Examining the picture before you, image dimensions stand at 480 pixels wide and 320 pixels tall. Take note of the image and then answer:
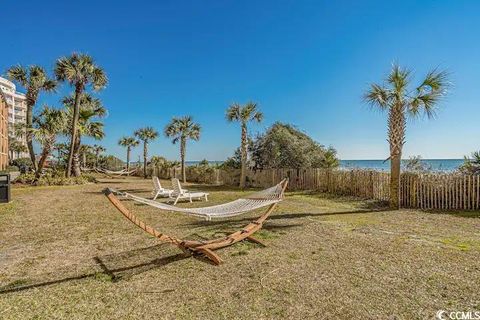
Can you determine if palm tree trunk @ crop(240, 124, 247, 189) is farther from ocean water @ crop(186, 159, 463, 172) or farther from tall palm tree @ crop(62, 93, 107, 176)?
tall palm tree @ crop(62, 93, 107, 176)

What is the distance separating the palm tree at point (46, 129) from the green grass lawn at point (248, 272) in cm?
1363

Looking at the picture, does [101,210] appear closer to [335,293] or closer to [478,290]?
[335,293]

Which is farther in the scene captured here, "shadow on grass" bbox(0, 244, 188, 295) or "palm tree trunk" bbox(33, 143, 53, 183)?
"palm tree trunk" bbox(33, 143, 53, 183)

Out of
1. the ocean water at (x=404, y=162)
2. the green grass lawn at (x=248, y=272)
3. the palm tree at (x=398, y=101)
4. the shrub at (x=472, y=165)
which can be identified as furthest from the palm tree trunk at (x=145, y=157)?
the shrub at (x=472, y=165)

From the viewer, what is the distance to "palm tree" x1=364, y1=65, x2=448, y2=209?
9.50 meters

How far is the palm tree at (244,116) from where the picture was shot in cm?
1911

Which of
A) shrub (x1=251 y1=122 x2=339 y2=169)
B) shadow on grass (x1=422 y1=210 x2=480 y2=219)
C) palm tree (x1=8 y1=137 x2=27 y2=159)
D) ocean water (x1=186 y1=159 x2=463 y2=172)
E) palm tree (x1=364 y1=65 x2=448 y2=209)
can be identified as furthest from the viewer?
palm tree (x1=8 y1=137 x2=27 y2=159)

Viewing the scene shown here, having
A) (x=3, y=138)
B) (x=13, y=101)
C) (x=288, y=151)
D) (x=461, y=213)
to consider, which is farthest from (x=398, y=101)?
(x=13, y=101)

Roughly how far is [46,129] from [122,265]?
61.3ft

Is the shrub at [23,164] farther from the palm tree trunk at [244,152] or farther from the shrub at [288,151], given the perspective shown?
the shrub at [288,151]

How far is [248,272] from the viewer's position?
4.23 meters

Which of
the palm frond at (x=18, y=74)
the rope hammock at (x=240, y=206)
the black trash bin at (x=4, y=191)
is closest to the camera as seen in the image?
the rope hammock at (x=240, y=206)

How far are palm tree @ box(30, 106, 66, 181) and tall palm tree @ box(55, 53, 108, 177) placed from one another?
91 centimetres

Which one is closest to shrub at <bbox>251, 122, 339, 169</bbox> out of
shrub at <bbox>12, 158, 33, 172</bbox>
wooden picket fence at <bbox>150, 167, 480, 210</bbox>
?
wooden picket fence at <bbox>150, 167, 480, 210</bbox>
